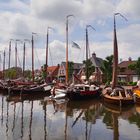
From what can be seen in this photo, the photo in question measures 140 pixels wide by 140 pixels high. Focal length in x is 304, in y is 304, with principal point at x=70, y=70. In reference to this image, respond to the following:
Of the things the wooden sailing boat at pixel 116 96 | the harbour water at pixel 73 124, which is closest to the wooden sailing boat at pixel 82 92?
the wooden sailing boat at pixel 116 96

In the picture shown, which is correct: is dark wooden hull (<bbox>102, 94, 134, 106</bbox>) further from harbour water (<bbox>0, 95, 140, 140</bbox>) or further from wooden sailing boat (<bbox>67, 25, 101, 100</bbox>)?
wooden sailing boat (<bbox>67, 25, 101, 100</bbox>)

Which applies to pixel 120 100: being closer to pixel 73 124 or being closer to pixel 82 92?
pixel 82 92

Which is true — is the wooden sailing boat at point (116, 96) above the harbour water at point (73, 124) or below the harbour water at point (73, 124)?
above

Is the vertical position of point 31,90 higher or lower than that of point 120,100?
higher

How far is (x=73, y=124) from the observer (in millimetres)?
28328

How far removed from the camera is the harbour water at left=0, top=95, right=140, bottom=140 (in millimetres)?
22969

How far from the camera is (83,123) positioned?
1142 inches

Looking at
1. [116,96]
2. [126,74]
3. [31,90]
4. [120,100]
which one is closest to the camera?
[120,100]

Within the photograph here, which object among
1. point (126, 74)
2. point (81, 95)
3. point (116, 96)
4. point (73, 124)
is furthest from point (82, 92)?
point (126, 74)

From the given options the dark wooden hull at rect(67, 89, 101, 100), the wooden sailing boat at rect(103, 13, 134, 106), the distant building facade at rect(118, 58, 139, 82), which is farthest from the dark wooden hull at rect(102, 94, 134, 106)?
the distant building facade at rect(118, 58, 139, 82)

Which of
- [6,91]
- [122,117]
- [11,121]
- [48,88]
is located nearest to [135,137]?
[122,117]

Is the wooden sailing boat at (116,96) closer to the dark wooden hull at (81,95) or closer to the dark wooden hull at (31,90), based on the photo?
the dark wooden hull at (81,95)

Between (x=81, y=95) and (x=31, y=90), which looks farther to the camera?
(x=31, y=90)

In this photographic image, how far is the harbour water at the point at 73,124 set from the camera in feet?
75.4
